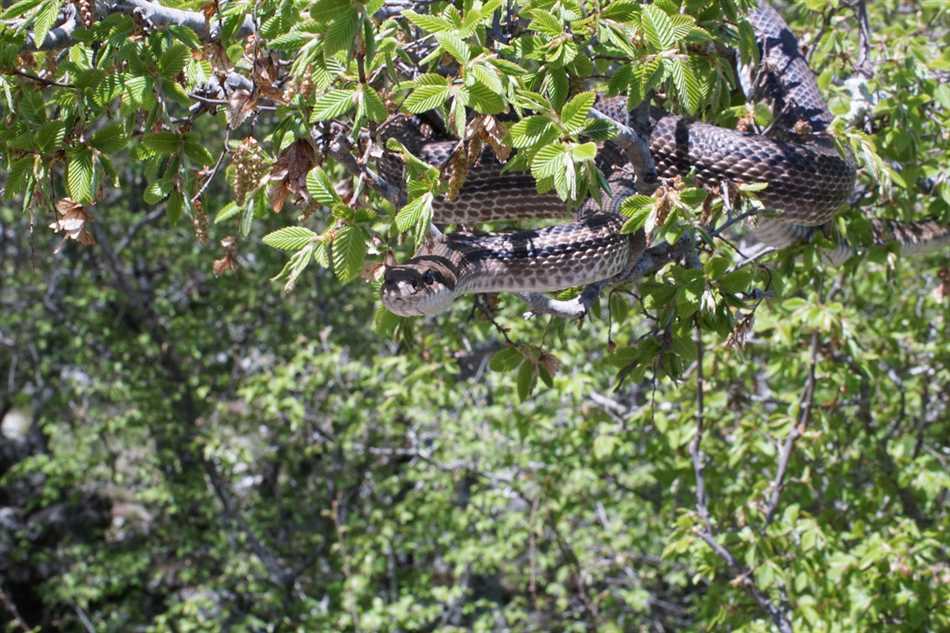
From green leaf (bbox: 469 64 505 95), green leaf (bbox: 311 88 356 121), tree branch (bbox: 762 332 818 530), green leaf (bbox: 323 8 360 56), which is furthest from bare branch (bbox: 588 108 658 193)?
tree branch (bbox: 762 332 818 530)

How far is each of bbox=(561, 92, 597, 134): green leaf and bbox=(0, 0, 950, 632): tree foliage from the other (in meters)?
0.01

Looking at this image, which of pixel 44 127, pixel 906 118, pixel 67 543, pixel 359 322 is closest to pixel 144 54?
pixel 44 127

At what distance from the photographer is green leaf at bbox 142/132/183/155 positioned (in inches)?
107

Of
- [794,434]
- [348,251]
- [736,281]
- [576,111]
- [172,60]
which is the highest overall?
[172,60]

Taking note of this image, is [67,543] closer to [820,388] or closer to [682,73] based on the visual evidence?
[820,388]

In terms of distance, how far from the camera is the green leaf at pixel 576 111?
2270 millimetres

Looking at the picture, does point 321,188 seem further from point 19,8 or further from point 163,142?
point 19,8

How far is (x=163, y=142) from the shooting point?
273 cm

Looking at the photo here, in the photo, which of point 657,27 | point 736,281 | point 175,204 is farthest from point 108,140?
point 736,281

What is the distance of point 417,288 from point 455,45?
0.60 metres

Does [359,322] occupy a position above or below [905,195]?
below

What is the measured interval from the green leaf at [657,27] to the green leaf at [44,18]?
4.59 ft

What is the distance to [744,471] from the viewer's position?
241 inches

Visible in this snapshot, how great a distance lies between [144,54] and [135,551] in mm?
8656
